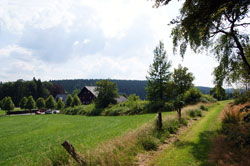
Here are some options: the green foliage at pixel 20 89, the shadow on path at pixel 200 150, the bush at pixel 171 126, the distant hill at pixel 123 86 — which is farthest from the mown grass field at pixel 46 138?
the distant hill at pixel 123 86

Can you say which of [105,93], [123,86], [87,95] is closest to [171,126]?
[105,93]

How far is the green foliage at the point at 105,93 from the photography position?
3422 centimetres

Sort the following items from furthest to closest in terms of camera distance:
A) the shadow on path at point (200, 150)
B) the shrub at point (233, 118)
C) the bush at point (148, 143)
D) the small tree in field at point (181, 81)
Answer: the small tree in field at point (181, 81) < the shrub at point (233, 118) < the bush at point (148, 143) < the shadow on path at point (200, 150)

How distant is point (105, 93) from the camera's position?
113ft

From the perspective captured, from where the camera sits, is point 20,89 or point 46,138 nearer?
point 46,138

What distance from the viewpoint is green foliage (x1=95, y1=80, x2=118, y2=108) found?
34.2 m

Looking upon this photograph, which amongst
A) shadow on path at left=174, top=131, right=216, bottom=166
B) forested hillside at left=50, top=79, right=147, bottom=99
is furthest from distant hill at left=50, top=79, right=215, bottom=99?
shadow on path at left=174, top=131, right=216, bottom=166

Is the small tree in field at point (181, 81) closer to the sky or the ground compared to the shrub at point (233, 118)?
closer to the sky

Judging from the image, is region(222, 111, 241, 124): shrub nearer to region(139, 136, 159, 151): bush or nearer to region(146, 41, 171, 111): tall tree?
region(139, 136, 159, 151): bush

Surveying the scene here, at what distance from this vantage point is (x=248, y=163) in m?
4.02

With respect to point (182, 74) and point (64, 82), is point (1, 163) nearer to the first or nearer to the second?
point (182, 74)

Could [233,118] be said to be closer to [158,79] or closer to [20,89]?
[158,79]

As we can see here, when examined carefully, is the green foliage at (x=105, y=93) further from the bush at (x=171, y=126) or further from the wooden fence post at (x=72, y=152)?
the wooden fence post at (x=72, y=152)

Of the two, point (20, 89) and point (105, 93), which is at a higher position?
point (20, 89)
